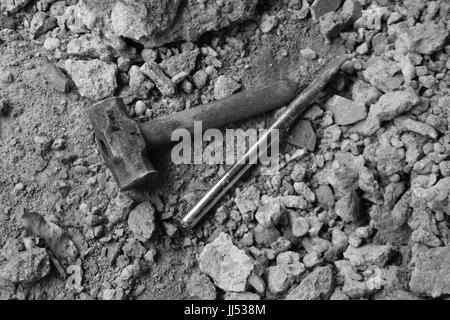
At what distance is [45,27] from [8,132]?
600 millimetres

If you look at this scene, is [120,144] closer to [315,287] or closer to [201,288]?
[201,288]

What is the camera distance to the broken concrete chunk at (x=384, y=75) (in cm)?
259

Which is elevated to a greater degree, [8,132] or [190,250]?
[8,132]

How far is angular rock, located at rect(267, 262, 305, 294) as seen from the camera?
2.29m

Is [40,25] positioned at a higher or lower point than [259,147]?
higher

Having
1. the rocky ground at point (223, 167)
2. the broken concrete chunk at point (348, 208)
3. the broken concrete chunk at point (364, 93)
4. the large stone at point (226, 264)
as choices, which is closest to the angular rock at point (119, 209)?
the rocky ground at point (223, 167)

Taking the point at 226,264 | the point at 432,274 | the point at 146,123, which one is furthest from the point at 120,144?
the point at 432,274

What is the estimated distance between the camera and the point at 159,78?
2693mm

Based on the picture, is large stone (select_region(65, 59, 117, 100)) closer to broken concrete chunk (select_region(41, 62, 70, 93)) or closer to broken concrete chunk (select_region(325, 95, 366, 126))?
broken concrete chunk (select_region(41, 62, 70, 93))

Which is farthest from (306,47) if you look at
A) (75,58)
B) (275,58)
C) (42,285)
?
(42,285)

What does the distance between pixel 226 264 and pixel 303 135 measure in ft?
2.34

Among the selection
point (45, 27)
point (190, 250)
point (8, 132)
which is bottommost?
point (190, 250)

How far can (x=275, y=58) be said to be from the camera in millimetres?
2836

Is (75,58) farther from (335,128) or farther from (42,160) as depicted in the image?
(335,128)
